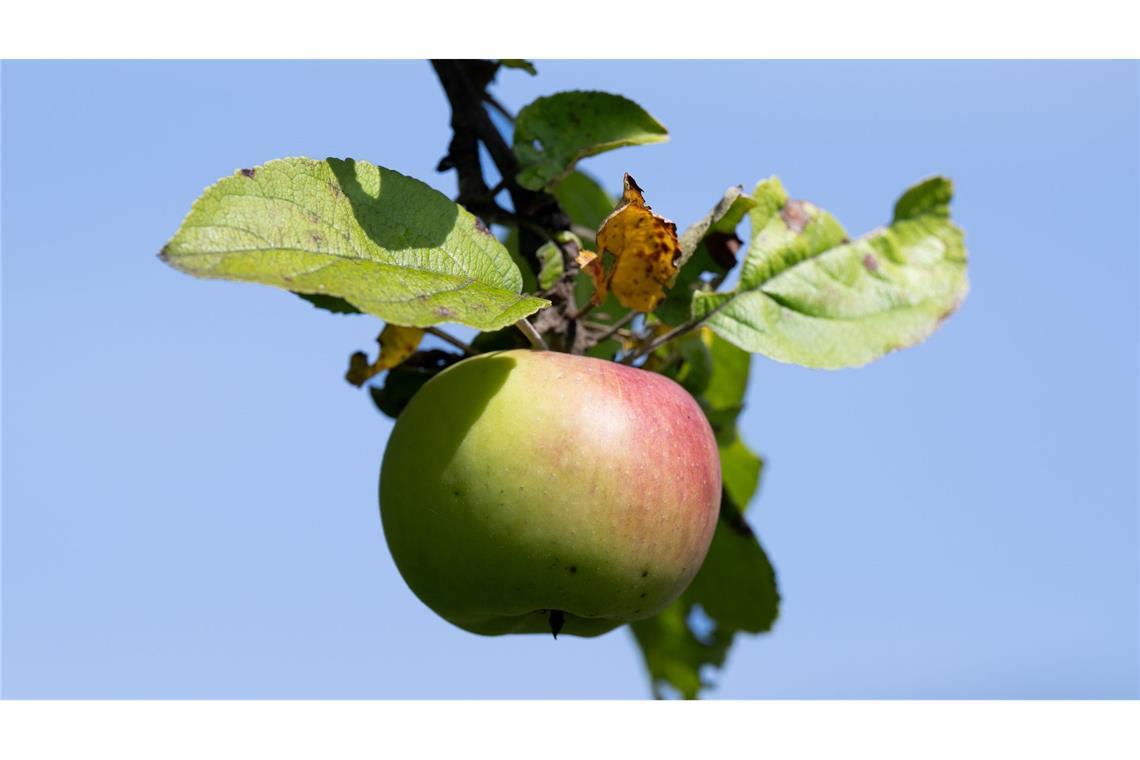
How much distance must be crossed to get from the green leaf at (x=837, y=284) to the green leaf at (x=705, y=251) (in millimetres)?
34

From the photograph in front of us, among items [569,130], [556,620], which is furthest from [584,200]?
[556,620]

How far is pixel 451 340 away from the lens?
168cm

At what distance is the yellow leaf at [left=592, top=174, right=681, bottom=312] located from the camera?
5.09 feet

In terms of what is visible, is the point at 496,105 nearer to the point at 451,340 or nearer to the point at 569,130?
the point at 569,130

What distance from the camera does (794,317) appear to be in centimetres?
181

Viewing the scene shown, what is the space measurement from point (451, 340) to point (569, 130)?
358 millimetres

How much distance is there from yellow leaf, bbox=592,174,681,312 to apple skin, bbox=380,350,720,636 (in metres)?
0.15

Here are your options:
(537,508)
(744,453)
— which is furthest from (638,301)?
(744,453)

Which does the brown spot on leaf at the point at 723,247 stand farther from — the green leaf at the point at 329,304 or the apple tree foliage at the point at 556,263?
the green leaf at the point at 329,304

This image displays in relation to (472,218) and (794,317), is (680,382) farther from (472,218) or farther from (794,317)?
(472,218)

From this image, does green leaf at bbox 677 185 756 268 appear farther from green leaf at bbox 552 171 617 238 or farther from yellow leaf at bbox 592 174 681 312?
green leaf at bbox 552 171 617 238

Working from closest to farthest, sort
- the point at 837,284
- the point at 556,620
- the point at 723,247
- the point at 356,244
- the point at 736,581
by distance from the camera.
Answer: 1. the point at 356,244
2. the point at 556,620
3. the point at 723,247
4. the point at 837,284
5. the point at 736,581

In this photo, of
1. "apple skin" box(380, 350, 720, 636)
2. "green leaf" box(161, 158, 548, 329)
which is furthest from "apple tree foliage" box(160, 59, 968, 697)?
"apple skin" box(380, 350, 720, 636)

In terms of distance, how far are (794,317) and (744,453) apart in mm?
657
